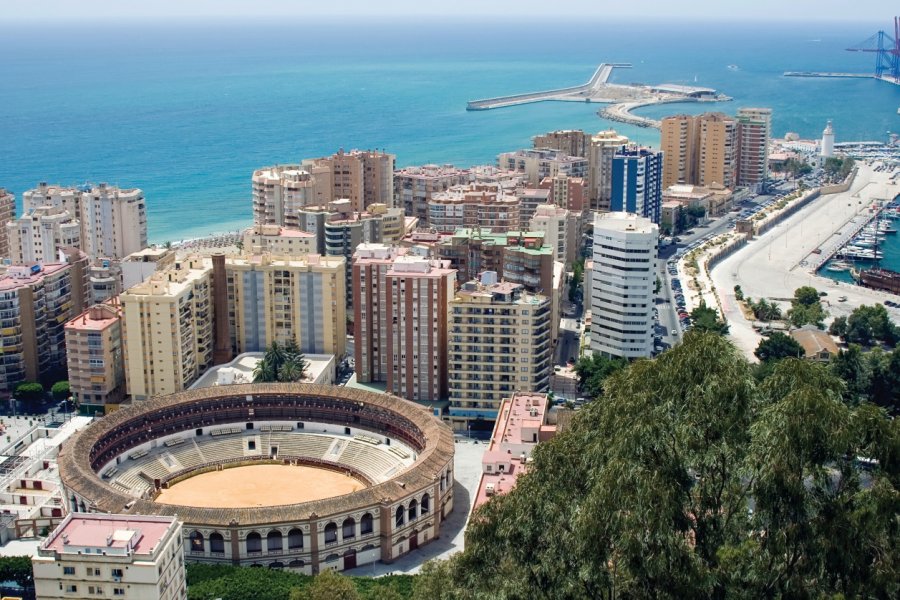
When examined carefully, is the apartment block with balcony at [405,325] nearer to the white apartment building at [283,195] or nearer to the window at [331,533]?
the window at [331,533]

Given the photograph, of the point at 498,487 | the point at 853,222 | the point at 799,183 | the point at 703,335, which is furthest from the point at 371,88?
the point at 703,335

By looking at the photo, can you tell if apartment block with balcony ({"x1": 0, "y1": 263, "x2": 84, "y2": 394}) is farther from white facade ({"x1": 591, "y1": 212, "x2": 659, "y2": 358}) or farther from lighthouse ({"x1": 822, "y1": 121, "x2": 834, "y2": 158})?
lighthouse ({"x1": 822, "y1": 121, "x2": 834, "y2": 158})

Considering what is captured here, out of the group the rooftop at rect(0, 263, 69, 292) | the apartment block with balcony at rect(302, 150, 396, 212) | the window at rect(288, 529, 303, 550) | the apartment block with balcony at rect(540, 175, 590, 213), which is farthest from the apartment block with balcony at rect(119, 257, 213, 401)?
the apartment block with balcony at rect(540, 175, 590, 213)

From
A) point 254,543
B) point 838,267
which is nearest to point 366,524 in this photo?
point 254,543

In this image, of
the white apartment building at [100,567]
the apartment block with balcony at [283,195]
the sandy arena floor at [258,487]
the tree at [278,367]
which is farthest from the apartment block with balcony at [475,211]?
the white apartment building at [100,567]

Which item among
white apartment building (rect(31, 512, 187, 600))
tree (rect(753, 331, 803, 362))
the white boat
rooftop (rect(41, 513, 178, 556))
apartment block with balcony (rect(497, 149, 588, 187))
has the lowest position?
the white boat

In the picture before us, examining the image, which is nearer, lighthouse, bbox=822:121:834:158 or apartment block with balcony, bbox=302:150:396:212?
apartment block with balcony, bbox=302:150:396:212

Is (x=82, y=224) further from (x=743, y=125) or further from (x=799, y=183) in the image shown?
(x=799, y=183)
